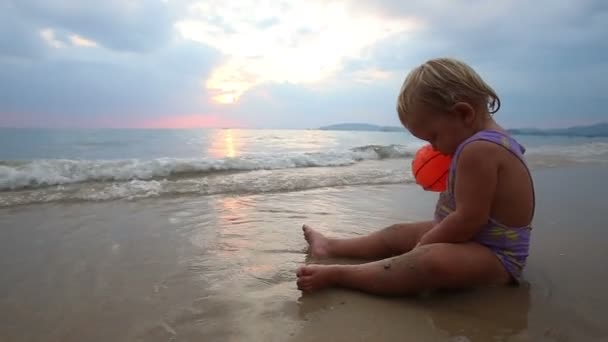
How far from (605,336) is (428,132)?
3.30 feet

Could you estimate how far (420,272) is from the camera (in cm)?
157

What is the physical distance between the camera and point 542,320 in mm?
1457

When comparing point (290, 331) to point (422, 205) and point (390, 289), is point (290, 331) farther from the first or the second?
point (422, 205)

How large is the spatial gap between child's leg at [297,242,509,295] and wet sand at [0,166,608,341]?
6 centimetres

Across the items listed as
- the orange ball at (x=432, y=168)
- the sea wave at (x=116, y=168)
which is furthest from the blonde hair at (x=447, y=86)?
the sea wave at (x=116, y=168)

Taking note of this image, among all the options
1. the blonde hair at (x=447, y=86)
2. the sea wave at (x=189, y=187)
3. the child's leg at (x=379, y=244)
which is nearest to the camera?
the blonde hair at (x=447, y=86)

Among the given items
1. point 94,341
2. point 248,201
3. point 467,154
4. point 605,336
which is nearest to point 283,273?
point 94,341

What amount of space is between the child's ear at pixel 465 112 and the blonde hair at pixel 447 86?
0.07 ft

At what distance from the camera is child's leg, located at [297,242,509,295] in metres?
1.58

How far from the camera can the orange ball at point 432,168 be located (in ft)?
6.53

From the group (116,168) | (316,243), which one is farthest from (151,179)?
(316,243)

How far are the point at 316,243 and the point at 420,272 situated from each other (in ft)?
2.76

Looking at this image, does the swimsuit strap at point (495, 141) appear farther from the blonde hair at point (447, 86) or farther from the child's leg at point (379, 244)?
the child's leg at point (379, 244)

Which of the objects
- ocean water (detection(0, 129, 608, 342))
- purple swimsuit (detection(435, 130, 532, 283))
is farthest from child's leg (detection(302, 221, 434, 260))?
purple swimsuit (detection(435, 130, 532, 283))
